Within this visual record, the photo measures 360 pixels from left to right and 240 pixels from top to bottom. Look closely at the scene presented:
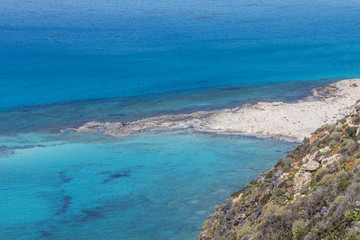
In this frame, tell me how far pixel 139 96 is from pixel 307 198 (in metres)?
38.7

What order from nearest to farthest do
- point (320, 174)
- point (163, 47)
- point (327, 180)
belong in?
point (327, 180)
point (320, 174)
point (163, 47)

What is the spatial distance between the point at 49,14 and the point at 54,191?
286 feet

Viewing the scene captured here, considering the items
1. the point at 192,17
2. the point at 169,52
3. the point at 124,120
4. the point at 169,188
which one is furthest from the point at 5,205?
the point at 192,17

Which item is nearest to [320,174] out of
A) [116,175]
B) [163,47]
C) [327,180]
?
[327,180]

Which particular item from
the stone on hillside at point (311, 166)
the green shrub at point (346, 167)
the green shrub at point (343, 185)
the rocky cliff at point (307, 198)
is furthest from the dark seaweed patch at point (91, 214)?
the green shrub at point (343, 185)

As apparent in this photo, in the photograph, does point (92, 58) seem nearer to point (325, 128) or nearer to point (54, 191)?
point (54, 191)

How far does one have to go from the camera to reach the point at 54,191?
1092 inches

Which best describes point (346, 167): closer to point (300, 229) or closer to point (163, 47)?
point (300, 229)

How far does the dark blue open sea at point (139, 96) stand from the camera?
25.2 m

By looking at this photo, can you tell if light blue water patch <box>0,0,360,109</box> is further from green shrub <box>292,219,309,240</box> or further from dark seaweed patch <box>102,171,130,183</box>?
green shrub <box>292,219,309,240</box>

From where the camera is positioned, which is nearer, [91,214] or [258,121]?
[91,214]

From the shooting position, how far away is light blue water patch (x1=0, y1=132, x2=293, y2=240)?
76.3 ft

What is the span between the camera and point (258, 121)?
38469 mm

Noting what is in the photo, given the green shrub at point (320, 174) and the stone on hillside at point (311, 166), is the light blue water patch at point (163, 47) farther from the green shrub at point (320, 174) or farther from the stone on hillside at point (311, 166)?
the green shrub at point (320, 174)
